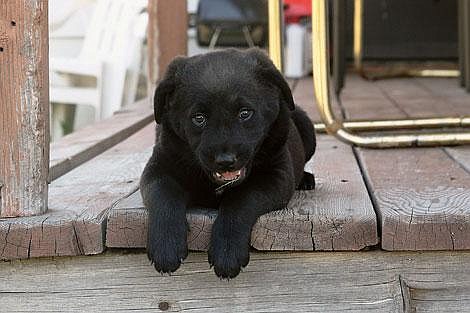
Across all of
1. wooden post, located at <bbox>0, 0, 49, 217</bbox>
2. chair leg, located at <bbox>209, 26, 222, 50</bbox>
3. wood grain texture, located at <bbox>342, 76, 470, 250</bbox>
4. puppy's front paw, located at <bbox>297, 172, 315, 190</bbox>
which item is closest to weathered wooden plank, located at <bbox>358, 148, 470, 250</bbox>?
wood grain texture, located at <bbox>342, 76, 470, 250</bbox>

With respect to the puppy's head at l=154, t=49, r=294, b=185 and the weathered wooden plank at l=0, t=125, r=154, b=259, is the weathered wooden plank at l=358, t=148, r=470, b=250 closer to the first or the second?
the puppy's head at l=154, t=49, r=294, b=185

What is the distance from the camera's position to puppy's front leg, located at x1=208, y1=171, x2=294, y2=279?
177 cm

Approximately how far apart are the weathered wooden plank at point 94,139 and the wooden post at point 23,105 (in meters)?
0.60

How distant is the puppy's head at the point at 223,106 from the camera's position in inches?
71.5

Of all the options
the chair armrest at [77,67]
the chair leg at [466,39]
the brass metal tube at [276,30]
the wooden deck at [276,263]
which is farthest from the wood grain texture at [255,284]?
the chair armrest at [77,67]

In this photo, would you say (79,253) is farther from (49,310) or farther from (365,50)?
(365,50)

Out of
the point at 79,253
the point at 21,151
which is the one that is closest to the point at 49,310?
the point at 79,253

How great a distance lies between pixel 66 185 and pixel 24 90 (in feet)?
1.81

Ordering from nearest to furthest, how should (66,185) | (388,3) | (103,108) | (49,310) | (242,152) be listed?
(242,152), (49,310), (66,185), (103,108), (388,3)

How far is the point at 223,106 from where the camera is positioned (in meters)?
1.86

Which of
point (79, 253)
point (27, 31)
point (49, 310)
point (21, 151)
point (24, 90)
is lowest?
point (49, 310)

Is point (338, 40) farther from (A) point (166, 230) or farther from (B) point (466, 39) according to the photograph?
(A) point (166, 230)

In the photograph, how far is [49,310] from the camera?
1.94 meters

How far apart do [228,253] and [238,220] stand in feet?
0.25
